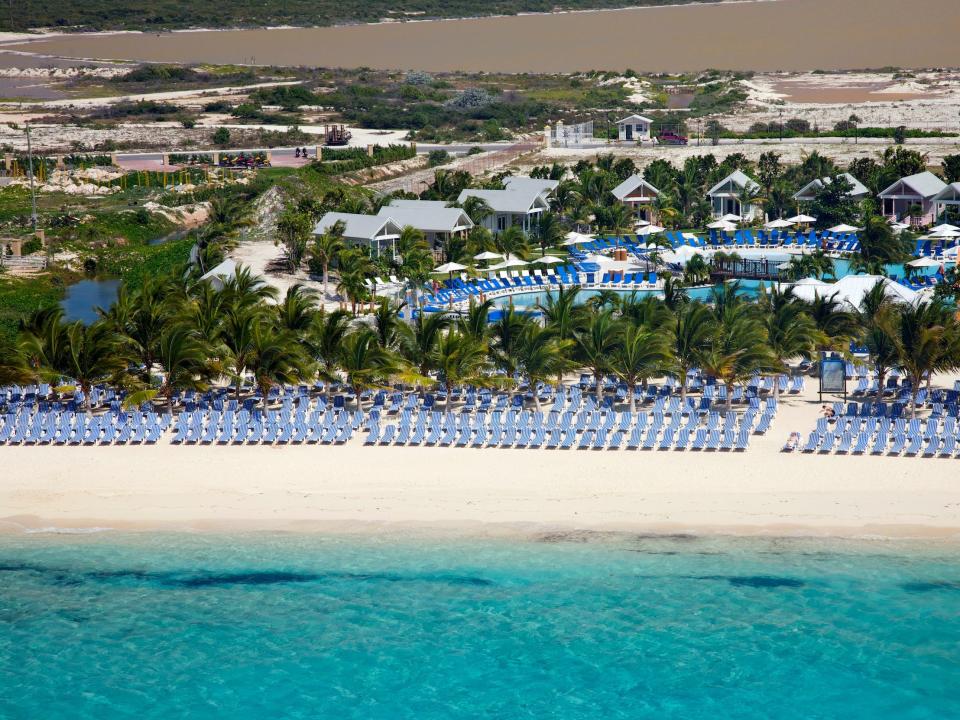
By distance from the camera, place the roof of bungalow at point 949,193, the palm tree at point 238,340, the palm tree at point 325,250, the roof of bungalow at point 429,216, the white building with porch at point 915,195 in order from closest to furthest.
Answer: the palm tree at point 238,340 → the palm tree at point 325,250 → the roof of bungalow at point 429,216 → the roof of bungalow at point 949,193 → the white building with porch at point 915,195

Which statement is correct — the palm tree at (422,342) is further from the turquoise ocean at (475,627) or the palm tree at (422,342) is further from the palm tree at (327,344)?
the turquoise ocean at (475,627)

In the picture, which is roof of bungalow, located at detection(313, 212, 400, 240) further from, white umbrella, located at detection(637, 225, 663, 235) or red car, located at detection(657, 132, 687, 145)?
red car, located at detection(657, 132, 687, 145)

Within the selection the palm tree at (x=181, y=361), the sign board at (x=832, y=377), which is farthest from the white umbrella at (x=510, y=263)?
the palm tree at (x=181, y=361)

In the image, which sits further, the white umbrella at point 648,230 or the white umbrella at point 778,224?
the white umbrella at point 778,224

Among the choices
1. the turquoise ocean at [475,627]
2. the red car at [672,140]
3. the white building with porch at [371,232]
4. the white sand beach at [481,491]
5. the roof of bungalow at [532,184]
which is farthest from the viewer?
the red car at [672,140]

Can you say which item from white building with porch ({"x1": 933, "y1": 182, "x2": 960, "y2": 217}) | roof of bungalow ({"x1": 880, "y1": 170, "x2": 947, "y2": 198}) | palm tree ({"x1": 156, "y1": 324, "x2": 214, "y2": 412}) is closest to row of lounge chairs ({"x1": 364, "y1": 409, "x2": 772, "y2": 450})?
palm tree ({"x1": 156, "y1": 324, "x2": 214, "y2": 412})

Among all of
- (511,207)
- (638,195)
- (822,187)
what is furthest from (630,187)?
(822,187)
